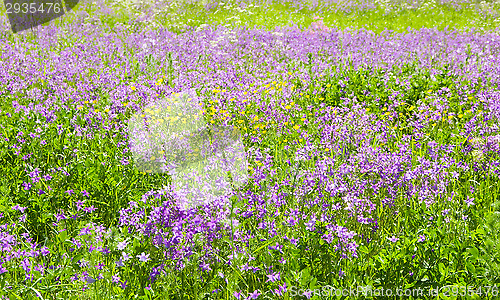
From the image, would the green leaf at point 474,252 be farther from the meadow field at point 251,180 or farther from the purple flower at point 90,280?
the purple flower at point 90,280

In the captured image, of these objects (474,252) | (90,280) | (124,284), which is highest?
(474,252)

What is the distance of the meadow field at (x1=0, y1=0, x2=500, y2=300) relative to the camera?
258 centimetres

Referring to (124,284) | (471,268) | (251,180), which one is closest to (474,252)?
(471,268)

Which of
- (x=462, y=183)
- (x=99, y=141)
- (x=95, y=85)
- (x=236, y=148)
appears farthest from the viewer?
(x=95, y=85)

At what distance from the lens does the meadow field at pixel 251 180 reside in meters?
2.58

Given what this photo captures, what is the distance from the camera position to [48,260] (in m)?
2.81

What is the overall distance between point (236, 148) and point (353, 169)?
1607 millimetres

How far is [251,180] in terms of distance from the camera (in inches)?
154

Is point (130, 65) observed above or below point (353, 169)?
below

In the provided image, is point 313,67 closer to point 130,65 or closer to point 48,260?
point 130,65

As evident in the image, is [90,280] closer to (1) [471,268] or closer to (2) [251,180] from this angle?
(2) [251,180]

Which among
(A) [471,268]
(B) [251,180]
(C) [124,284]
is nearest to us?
(A) [471,268]

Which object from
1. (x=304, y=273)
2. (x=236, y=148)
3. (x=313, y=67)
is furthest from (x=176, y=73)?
(x=304, y=273)

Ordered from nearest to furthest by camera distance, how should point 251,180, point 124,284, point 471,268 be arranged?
1. point 471,268
2. point 124,284
3. point 251,180
